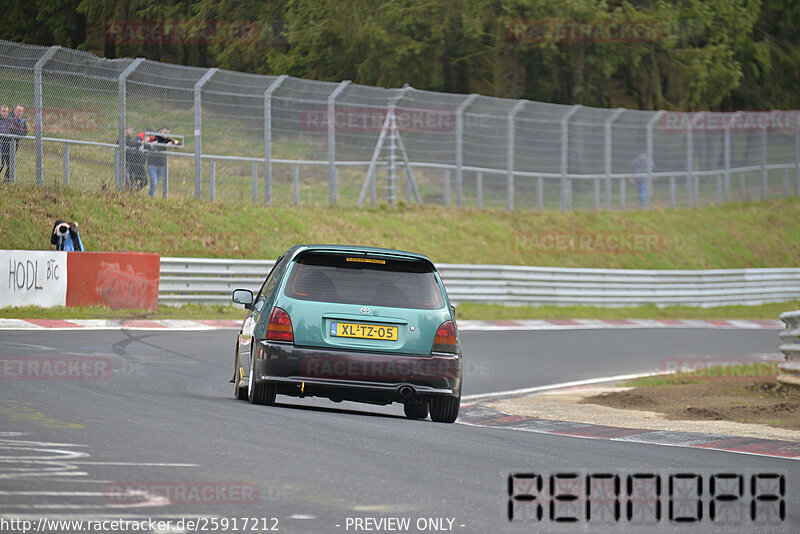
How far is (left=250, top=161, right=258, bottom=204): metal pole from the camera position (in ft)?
91.5

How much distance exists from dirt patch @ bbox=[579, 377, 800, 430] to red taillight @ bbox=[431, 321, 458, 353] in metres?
3.32

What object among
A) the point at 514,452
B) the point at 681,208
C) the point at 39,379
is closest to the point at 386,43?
the point at 681,208

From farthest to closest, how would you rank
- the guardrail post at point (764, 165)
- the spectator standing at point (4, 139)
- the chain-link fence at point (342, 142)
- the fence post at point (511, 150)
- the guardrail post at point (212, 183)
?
the guardrail post at point (764, 165) → the fence post at point (511, 150) → the guardrail post at point (212, 183) → the chain-link fence at point (342, 142) → the spectator standing at point (4, 139)

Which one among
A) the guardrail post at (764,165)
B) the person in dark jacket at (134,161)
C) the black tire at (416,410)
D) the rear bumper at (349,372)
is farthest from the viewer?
the guardrail post at (764,165)

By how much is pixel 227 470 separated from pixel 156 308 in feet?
46.8

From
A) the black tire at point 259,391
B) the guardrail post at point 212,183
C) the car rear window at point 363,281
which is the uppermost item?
the guardrail post at point 212,183

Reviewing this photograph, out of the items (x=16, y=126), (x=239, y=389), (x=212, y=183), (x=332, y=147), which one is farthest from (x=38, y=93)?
(x=239, y=389)

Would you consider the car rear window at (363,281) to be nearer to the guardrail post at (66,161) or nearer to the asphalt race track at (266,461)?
the asphalt race track at (266,461)

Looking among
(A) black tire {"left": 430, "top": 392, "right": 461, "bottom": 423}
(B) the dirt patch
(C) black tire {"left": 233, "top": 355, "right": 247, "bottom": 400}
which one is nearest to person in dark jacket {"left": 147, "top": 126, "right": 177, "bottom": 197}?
(B) the dirt patch

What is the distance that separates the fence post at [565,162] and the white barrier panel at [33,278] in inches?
714

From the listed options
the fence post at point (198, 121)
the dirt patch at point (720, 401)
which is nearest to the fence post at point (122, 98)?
the fence post at point (198, 121)

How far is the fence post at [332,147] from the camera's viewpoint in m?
28.5

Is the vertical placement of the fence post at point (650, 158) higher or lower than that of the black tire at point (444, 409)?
higher

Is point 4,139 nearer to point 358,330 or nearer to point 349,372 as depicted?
point 358,330
